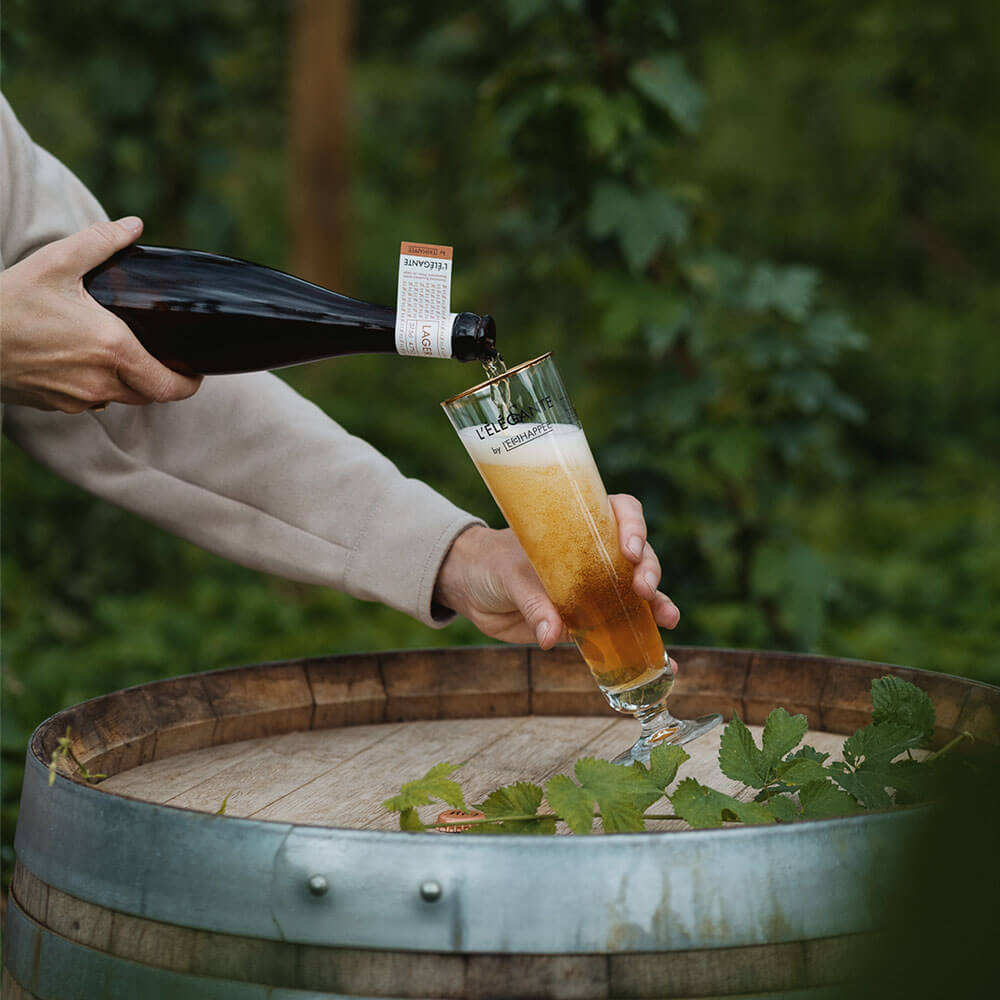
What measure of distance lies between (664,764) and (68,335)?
2.25 ft

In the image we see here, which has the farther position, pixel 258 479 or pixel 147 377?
pixel 258 479

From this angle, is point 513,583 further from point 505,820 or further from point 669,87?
point 669,87

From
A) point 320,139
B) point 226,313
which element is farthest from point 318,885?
point 320,139

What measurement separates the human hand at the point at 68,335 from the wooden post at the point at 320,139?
228 inches

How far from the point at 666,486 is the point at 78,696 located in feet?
5.47

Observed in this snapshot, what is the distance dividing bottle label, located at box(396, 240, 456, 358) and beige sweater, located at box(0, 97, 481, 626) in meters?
0.26

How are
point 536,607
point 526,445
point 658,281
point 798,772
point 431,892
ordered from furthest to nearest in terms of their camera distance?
point 658,281 < point 536,607 < point 526,445 < point 798,772 < point 431,892

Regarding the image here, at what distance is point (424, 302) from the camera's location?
123cm

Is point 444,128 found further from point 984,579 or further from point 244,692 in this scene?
point 244,692

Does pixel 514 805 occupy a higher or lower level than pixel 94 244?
lower

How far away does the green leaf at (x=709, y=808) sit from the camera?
3.09 feet

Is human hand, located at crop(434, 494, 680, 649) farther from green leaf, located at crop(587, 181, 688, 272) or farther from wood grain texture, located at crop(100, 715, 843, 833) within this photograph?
green leaf, located at crop(587, 181, 688, 272)

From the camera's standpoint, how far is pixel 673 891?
31.9 inches

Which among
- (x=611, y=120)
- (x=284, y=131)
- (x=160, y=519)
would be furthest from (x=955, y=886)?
(x=284, y=131)
